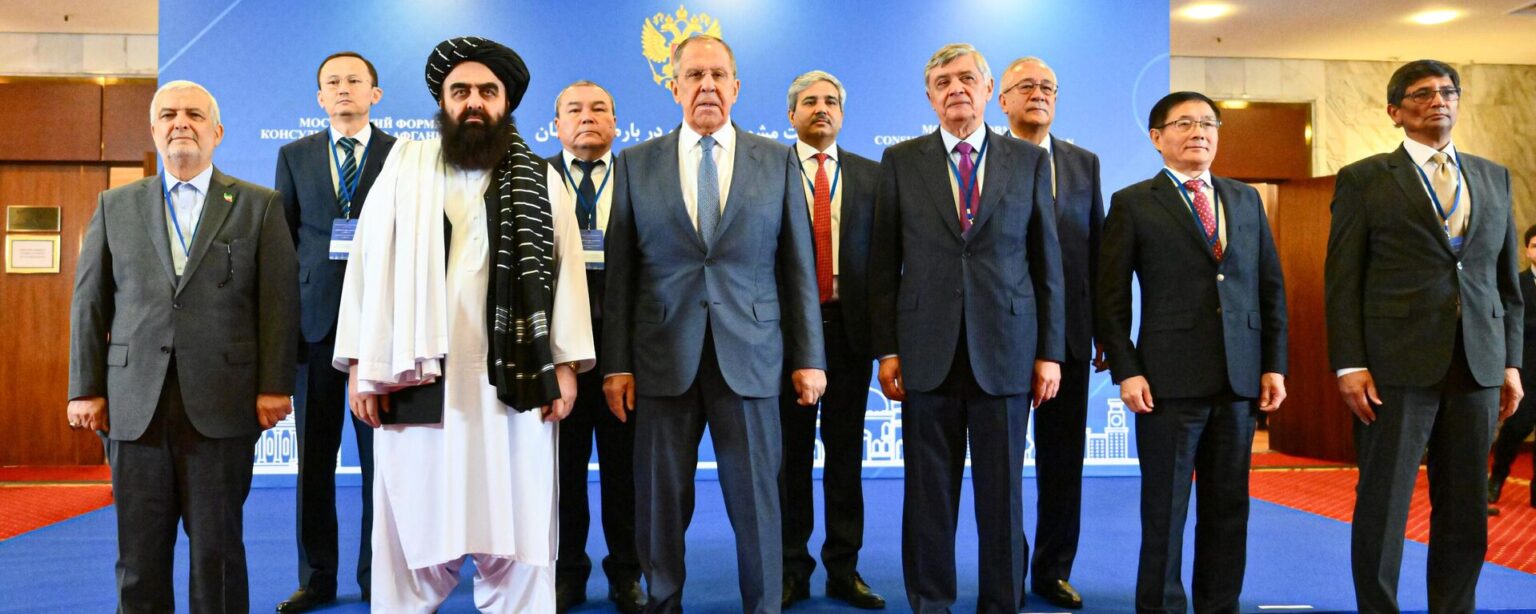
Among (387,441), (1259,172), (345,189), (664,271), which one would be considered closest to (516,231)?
(664,271)

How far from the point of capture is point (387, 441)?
9.06ft

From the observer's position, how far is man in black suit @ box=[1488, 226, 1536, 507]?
618 cm

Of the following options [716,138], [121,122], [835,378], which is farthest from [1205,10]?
[121,122]

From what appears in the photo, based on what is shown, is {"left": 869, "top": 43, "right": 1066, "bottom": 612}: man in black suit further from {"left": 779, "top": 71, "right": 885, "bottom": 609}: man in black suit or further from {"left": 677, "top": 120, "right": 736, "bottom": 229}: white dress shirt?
{"left": 677, "top": 120, "right": 736, "bottom": 229}: white dress shirt

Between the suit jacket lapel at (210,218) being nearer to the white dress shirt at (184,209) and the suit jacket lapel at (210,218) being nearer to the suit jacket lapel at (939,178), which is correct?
the white dress shirt at (184,209)

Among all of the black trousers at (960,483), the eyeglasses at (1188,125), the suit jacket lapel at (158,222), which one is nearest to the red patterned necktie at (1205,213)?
the eyeglasses at (1188,125)

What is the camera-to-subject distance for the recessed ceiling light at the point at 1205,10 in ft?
25.8

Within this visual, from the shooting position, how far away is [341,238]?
3.32m

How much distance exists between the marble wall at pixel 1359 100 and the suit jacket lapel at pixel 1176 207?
675 centimetres

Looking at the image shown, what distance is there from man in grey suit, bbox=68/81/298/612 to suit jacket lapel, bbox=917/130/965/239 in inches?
71.4

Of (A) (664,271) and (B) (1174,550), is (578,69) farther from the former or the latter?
(B) (1174,550)

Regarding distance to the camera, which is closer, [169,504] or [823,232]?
[169,504]

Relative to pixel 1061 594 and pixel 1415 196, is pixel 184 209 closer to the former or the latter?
pixel 1061 594

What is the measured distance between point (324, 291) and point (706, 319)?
1.42 meters
